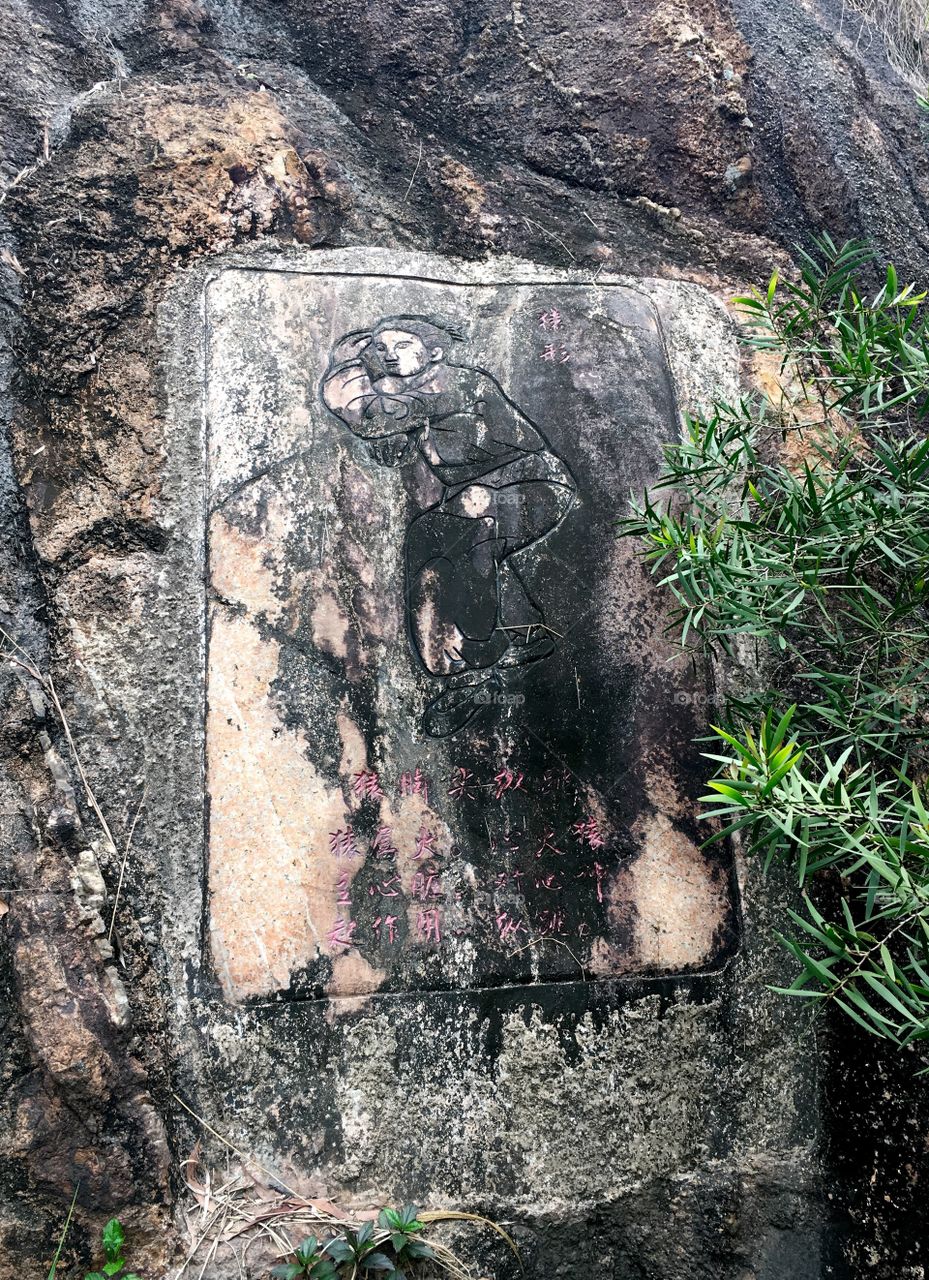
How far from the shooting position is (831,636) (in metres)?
2.01

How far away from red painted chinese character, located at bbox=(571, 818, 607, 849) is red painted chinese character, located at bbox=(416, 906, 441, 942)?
0.34 m

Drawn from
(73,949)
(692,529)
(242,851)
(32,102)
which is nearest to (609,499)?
(692,529)

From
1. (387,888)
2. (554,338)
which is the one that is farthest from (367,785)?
(554,338)

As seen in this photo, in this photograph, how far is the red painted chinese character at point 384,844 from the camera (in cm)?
197

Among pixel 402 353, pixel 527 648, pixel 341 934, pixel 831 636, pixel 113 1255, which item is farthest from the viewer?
pixel 402 353

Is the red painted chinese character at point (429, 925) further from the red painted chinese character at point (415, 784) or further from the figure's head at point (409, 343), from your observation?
the figure's head at point (409, 343)

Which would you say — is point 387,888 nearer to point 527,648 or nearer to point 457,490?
point 527,648

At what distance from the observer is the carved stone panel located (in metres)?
1.94

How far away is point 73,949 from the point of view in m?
1.82

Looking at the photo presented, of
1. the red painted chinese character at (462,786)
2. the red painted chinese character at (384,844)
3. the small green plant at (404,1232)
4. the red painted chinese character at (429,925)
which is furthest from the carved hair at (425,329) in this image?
the small green plant at (404,1232)

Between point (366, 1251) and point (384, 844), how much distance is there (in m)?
0.72

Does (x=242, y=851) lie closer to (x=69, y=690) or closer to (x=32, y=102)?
(x=69, y=690)

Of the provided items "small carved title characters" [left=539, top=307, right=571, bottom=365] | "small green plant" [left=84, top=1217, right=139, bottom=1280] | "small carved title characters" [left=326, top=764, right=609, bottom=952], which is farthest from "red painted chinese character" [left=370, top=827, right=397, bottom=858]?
"small carved title characters" [left=539, top=307, right=571, bottom=365]

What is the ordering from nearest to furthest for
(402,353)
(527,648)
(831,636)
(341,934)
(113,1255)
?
(113,1255)
(341,934)
(831,636)
(527,648)
(402,353)
